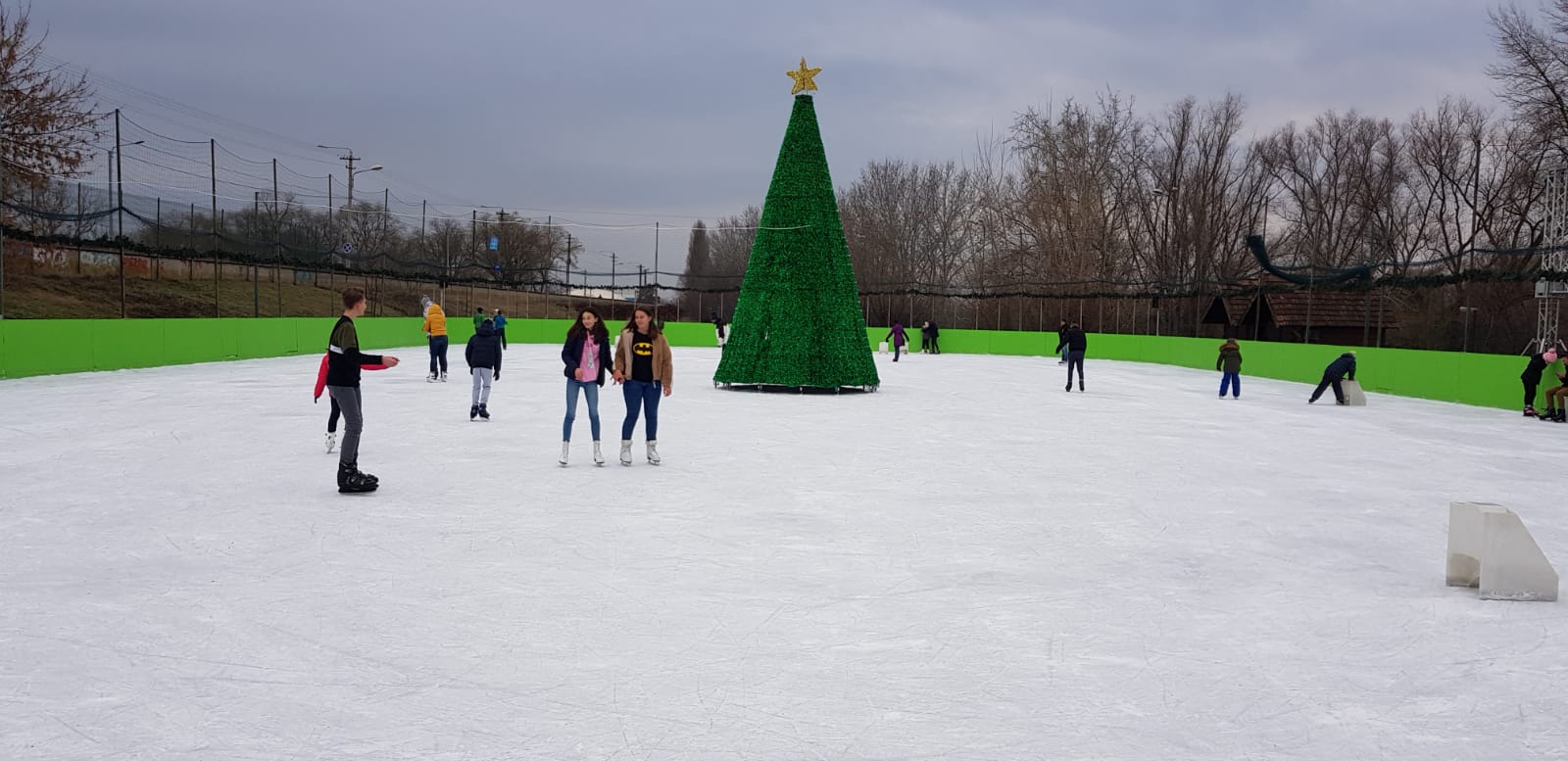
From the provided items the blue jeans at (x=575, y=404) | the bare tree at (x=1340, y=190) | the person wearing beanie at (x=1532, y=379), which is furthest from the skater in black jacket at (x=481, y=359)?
the bare tree at (x=1340, y=190)

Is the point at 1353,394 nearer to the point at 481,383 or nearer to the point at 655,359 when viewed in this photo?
the point at 655,359

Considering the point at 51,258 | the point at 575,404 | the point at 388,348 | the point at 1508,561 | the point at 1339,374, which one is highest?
the point at 51,258

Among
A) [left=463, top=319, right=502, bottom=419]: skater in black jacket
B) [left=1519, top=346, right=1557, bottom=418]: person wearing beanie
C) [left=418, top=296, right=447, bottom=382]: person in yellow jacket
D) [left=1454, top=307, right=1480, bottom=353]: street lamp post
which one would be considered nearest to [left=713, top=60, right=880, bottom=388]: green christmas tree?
[left=418, top=296, right=447, bottom=382]: person in yellow jacket

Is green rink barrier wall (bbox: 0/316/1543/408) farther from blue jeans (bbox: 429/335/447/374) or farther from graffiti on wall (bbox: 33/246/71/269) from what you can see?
blue jeans (bbox: 429/335/447/374)

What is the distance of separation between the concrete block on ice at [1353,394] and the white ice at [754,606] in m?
8.09

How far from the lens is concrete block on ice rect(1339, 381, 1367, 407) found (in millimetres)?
19672

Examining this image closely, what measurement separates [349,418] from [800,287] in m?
11.4

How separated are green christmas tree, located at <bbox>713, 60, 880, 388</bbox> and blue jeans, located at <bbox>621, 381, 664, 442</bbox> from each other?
350 inches

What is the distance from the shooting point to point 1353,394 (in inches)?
778

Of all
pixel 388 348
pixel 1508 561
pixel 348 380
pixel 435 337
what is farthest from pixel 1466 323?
pixel 388 348

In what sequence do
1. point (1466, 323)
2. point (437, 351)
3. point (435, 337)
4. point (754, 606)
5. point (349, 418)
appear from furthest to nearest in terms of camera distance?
1. point (1466, 323)
2. point (437, 351)
3. point (435, 337)
4. point (349, 418)
5. point (754, 606)

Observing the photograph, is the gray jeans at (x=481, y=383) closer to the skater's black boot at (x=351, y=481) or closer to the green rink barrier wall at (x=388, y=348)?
the skater's black boot at (x=351, y=481)

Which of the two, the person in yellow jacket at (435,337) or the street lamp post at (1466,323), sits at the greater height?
the street lamp post at (1466,323)

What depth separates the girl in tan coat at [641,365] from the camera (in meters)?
10.2
